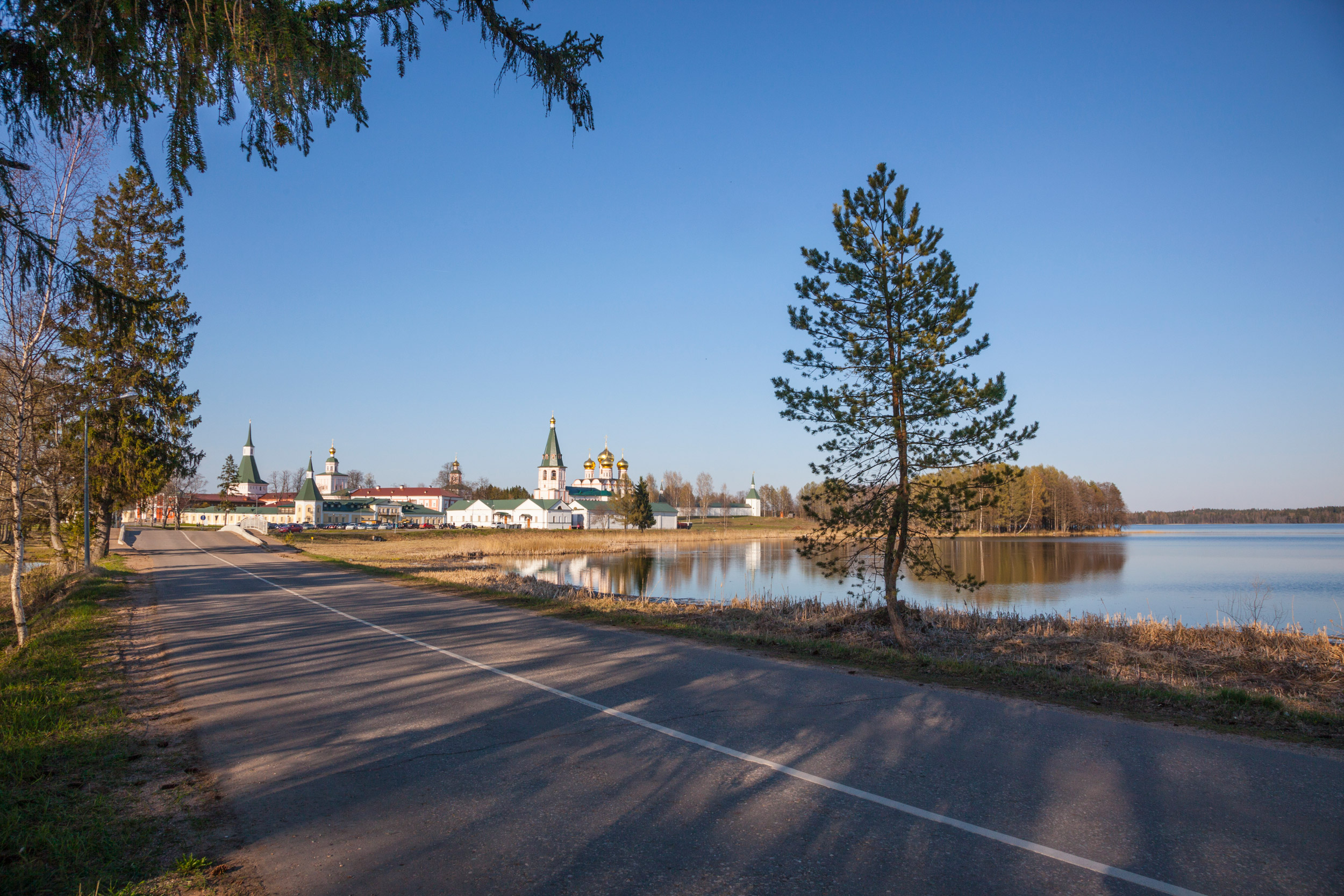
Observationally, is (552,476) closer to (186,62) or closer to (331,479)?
(331,479)

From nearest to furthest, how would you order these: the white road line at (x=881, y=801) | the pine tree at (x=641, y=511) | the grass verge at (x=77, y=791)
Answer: the white road line at (x=881, y=801)
the grass verge at (x=77, y=791)
the pine tree at (x=641, y=511)

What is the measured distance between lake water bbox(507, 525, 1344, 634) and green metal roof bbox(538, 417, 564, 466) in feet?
230

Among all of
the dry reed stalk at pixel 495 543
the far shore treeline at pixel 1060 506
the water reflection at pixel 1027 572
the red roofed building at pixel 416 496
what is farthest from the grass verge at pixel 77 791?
the red roofed building at pixel 416 496

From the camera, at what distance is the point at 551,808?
486 centimetres

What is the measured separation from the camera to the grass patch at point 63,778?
407 cm

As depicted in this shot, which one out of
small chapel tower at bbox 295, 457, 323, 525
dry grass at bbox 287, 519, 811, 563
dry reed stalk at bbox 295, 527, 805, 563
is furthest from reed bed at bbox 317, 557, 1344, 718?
small chapel tower at bbox 295, 457, 323, 525

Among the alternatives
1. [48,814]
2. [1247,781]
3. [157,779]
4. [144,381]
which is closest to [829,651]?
[1247,781]

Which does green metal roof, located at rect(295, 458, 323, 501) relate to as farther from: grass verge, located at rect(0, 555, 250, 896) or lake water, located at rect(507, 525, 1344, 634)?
grass verge, located at rect(0, 555, 250, 896)

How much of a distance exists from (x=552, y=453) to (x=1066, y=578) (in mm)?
102869

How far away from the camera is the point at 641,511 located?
96.5 metres

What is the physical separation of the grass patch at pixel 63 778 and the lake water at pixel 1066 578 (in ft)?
52.1

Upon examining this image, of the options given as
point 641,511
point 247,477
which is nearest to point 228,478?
point 247,477

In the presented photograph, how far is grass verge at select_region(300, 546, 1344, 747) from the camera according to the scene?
7.64m

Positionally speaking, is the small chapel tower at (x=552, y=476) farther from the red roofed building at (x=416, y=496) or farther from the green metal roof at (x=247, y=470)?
the green metal roof at (x=247, y=470)
